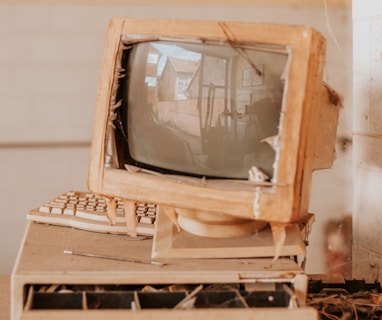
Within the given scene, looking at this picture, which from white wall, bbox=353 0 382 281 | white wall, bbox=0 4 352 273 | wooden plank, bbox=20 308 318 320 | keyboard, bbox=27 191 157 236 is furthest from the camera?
white wall, bbox=0 4 352 273

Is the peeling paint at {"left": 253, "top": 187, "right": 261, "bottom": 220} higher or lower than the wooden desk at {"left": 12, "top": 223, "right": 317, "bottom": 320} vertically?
higher

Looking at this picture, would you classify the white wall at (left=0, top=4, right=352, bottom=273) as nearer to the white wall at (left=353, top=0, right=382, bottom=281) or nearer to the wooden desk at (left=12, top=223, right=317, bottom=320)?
the white wall at (left=353, top=0, right=382, bottom=281)

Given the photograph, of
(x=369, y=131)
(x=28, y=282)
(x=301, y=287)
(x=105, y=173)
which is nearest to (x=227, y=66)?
(x=105, y=173)

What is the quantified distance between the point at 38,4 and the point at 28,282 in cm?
151

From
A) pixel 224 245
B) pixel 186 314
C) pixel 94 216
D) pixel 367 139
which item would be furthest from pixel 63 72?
pixel 186 314

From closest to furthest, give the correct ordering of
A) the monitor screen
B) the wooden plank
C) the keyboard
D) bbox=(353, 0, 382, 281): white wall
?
the wooden plank, the monitor screen, the keyboard, bbox=(353, 0, 382, 281): white wall

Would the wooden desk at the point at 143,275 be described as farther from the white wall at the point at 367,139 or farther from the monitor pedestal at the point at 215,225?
the white wall at the point at 367,139

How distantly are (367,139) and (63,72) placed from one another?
1.24 metres

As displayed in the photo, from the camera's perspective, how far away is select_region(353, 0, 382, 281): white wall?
1614 millimetres

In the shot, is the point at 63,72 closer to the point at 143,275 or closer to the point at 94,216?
the point at 94,216

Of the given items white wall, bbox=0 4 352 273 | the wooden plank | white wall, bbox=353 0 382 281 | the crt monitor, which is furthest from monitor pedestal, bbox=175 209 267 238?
white wall, bbox=0 4 352 273

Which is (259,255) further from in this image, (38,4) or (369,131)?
(38,4)

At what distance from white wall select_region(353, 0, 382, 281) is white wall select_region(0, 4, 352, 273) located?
604 millimetres

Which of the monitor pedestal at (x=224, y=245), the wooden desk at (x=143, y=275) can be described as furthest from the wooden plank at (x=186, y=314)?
the monitor pedestal at (x=224, y=245)
